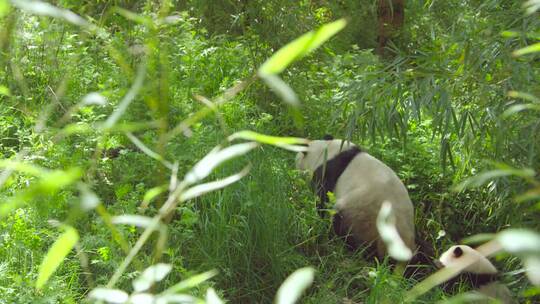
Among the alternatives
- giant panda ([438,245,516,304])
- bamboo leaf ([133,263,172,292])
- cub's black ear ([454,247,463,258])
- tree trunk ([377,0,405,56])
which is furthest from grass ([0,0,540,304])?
tree trunk ([377,0,405,56])

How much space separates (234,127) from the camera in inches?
198

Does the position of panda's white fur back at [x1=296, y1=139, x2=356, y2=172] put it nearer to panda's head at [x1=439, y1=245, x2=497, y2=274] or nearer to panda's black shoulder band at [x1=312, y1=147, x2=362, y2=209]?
panda's black shoulder band at [x1=312, y1=147, x2=362, y2=209]

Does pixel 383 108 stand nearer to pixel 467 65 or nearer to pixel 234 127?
pixel 467 65

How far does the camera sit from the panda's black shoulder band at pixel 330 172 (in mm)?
4980

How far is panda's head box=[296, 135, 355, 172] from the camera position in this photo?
5.14 metres

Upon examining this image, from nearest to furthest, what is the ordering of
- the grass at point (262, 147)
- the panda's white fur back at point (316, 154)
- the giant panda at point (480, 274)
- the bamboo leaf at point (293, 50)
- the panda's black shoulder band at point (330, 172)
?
1. the bamboo leaf at point (293, 50)
2. the grass at point (262, 147)
3. the giant panda at point (480, 274)
4. the panda's black shoulder band at point (330, 172)
5. the panda's white fur back at point (316, 154)

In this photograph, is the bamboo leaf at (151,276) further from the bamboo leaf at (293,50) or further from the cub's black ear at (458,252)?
the cub's black ear at (458,252)

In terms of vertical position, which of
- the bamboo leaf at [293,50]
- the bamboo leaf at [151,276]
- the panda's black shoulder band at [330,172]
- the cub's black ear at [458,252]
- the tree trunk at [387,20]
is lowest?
the cub's black ear at [458,252]

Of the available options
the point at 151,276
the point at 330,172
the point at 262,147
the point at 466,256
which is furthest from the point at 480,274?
the point at 151,276

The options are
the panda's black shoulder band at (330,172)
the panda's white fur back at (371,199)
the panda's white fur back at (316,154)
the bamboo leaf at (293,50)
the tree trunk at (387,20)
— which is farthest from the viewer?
the tree trunk at (387,20)

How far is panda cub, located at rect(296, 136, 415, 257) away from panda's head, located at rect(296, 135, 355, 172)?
20 mm

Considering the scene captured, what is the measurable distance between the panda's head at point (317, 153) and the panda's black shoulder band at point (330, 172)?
0.05m

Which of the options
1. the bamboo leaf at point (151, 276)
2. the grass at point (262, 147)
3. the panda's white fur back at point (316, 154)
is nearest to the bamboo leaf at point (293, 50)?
the bamboo leaf at point (151, 276)

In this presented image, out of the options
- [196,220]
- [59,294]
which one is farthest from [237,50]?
[59,294]
